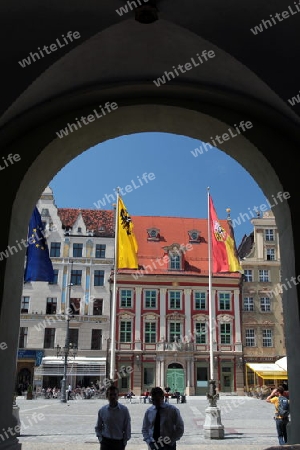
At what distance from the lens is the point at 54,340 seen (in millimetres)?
40188

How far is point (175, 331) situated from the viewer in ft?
135

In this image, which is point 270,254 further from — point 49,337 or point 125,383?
point 49,337

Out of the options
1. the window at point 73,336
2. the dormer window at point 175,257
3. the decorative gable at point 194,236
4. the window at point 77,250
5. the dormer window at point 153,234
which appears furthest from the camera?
the decorative gable at point 194,236

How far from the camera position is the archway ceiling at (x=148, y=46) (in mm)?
4727

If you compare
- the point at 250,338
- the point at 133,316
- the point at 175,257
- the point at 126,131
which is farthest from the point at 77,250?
the point at 126,131

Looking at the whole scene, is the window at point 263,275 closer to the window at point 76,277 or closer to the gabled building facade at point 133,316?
the gabled building facade at point 133,316

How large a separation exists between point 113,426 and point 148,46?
4572 millimetres

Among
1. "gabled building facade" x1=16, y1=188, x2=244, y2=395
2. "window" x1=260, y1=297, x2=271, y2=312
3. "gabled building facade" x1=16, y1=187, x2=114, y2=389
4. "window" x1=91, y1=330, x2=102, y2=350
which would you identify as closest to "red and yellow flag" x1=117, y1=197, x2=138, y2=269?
"gabled building facade" x1=16, y1=187, x2=114, y2=389

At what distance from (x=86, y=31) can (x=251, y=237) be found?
152ft

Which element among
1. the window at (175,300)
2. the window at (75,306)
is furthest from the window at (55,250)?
the window at (175,300)

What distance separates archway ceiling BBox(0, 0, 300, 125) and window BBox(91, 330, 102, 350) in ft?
123

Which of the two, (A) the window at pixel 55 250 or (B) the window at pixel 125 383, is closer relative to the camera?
(B) the window at pixel 125 383

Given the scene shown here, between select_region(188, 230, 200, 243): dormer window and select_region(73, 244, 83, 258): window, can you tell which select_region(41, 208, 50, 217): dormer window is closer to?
select_region(73, 244, 83, 258): window

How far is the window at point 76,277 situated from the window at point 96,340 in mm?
4862
